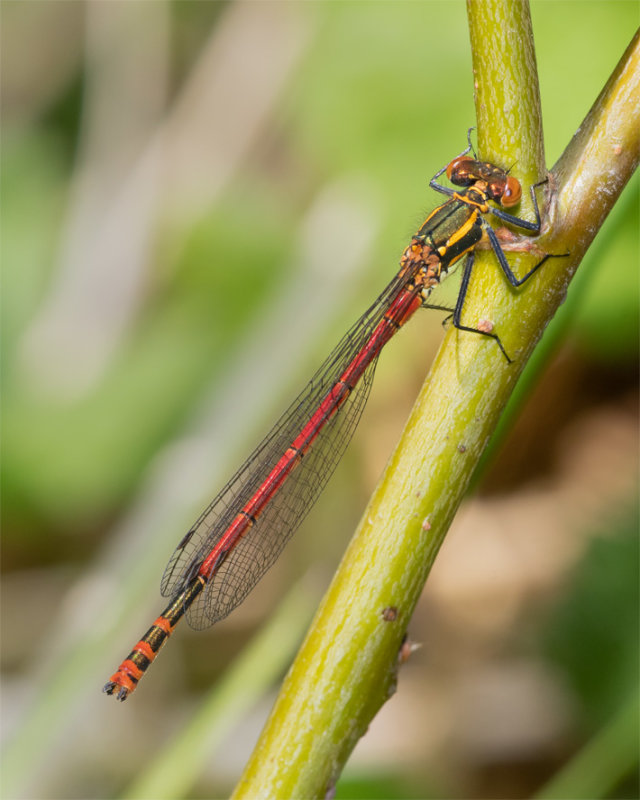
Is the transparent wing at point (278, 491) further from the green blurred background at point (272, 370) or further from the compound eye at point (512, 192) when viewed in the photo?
the compound eye at point (512, 192)

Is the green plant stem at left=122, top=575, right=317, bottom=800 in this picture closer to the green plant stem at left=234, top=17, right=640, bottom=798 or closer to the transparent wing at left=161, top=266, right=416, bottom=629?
the green plant stem at left=234, top=17, right=640, bottom=798

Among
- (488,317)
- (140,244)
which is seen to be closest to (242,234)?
(140,244)

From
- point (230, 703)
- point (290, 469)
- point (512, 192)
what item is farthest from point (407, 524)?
point (290, 469)

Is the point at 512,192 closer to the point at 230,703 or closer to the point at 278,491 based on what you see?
the point at 230,703

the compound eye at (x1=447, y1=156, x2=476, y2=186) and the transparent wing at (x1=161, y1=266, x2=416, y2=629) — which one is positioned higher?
the compound eye at (x1=447, y1=156, x2=476, y2=186)

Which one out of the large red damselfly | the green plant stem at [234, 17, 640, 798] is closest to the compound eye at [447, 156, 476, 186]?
the large red damselfly

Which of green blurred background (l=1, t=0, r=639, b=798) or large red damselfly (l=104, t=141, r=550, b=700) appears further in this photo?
green blurred background (l=1, t=0, r=639, b=798)
